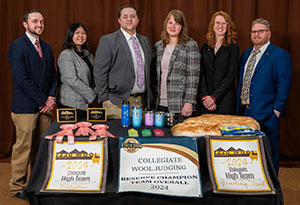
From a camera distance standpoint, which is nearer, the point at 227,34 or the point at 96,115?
the point at 96,115

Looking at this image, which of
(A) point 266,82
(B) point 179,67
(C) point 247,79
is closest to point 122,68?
(B) point 179,67

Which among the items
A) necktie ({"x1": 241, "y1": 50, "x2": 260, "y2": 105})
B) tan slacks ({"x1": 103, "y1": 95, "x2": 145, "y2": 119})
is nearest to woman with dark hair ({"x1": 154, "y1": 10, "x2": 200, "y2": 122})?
tan slacks ({"x1": 103, "y1": 95, "x2": 145, "y2": 119})

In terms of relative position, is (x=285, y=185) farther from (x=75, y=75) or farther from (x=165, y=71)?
(x=75, y=75)

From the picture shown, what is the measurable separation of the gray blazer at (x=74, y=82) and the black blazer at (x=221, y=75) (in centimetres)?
100

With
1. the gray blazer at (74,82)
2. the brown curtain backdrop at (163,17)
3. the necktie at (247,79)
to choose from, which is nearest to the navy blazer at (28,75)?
the gray blazer at (74,82)

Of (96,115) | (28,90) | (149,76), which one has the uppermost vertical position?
(149,76)

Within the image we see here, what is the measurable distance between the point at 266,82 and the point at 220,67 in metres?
0.40

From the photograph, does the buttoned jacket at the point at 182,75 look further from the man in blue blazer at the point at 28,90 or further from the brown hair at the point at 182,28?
the man in blue blazer at the point at 28,90

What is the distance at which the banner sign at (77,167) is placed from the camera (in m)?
1.73

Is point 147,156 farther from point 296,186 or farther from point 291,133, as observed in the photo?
point 291,133

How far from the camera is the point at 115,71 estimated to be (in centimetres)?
276

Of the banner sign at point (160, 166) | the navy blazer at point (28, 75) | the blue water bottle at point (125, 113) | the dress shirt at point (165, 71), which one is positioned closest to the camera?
the banner sign at point (160, 166)

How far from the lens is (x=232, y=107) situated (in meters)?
2.82

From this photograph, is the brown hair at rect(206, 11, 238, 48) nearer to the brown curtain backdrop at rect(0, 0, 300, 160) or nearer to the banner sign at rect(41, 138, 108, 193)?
the brown curtain backdrop at rect(0, 0, 300, 160)
